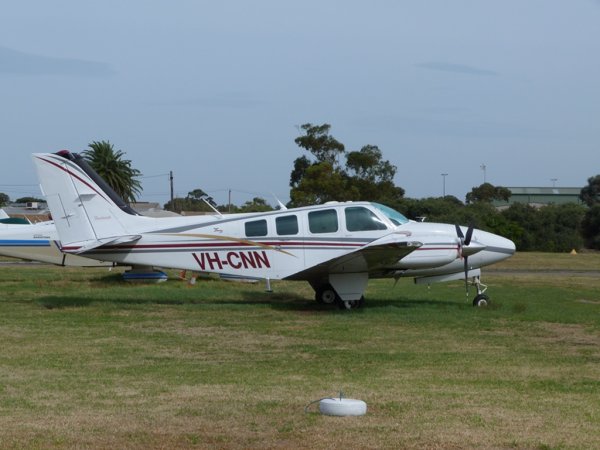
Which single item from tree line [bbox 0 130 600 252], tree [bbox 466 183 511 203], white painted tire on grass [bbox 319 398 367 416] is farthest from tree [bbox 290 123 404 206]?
white painted tire on grass [bbox 319 398 367 416]

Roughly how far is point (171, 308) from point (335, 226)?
3.50 metres

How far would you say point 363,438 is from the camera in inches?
280

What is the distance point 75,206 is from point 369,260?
5.84 m

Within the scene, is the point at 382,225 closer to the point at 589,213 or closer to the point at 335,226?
the point at 335,226

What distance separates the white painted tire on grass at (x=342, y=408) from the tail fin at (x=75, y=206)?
35.2 feet

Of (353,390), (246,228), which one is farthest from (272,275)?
(353,390)

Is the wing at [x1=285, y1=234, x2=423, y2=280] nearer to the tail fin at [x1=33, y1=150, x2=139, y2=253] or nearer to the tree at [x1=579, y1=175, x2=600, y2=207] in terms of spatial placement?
the tail fin at [x1=33, y1=150, x2=139, y2=253]

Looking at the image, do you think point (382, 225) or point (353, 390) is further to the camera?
point (382, 225)

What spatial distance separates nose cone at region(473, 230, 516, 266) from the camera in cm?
1788

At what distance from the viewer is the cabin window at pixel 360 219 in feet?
56.8

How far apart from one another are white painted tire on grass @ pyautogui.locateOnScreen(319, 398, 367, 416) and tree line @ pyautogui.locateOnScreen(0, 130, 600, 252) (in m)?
46.5

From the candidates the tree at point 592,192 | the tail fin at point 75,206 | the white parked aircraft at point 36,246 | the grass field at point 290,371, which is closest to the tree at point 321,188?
the white parked aircraft at point 36,246

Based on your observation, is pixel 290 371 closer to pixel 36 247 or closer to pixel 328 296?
pixel 328 296

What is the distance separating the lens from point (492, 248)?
17.9 m
